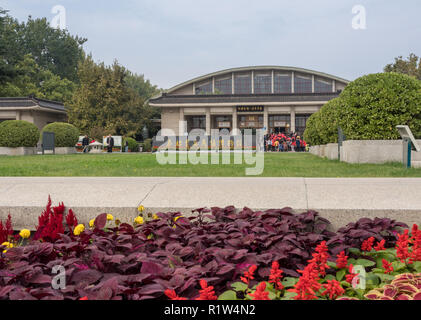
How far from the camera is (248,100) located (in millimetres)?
40281

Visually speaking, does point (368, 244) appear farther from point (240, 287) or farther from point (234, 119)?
point (234, 119)

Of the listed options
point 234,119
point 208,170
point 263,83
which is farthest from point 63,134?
point 263,83

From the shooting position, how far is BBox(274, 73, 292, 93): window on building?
163 ft

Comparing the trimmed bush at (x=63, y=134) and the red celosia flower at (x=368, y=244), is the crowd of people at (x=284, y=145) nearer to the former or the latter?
the trimmed bush at (x=63, y=134)

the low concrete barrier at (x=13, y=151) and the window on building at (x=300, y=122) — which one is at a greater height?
the window on building at (x=300, y=122)

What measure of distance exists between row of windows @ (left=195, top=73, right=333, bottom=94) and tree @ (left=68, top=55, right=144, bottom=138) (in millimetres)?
14048

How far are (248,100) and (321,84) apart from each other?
45.6ft

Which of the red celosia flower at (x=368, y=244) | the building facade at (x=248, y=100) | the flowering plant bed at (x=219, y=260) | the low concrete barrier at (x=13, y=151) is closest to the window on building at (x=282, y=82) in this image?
the building facade at (x=248, y=100)

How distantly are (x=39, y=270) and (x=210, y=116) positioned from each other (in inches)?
1630

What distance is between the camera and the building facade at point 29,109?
119 ft

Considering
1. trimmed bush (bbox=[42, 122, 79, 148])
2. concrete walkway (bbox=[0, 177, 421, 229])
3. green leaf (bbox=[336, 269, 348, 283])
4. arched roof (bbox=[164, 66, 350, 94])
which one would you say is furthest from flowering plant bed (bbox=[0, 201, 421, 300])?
arched roof (bbox=[164, 66, 350, 94])

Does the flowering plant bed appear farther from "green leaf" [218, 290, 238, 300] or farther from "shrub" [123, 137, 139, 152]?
"shrub" [123, 137, 139, 152]

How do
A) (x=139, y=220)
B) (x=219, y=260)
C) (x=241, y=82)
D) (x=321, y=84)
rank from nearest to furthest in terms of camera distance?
(x=219, y=260)
(x=139, y=220)
(x=321, y=84)
(x=241, y=82)
